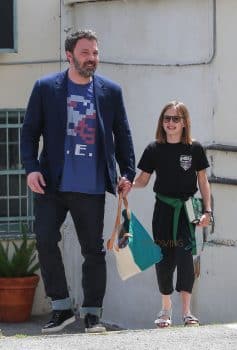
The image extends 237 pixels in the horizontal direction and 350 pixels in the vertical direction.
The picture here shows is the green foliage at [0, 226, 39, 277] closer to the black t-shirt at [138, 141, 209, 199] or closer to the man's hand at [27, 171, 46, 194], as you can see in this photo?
the black t-shirt at [138, 141, 209, 199]

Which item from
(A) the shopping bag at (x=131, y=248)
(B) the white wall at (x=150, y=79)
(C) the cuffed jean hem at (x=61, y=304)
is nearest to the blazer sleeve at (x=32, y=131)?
(A) the shopping bag at (x=131, y=248)

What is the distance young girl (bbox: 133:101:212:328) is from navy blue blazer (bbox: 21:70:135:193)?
1.62 ft

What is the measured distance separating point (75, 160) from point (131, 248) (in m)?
0.81

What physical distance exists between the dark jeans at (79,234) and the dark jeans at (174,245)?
2.00ft

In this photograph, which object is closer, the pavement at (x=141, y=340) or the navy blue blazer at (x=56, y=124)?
the pavement at (x=141, y=340)

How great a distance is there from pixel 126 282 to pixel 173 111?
9.24ft

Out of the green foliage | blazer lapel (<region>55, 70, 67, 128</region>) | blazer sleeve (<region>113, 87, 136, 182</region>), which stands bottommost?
the green foliage

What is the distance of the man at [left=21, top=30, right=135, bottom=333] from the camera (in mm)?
6555

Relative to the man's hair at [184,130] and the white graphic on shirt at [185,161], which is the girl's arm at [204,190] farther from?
the man's hair at [184,130]

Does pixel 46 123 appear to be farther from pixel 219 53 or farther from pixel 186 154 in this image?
pixel 219 53

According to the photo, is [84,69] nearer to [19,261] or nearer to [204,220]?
[204,220]

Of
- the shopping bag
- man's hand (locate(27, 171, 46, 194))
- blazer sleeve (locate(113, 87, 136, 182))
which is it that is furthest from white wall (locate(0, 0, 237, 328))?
man's hand (locate(27, 171, 46, 194))

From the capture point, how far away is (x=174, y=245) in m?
7.13

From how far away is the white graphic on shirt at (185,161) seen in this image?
7.12 metres
